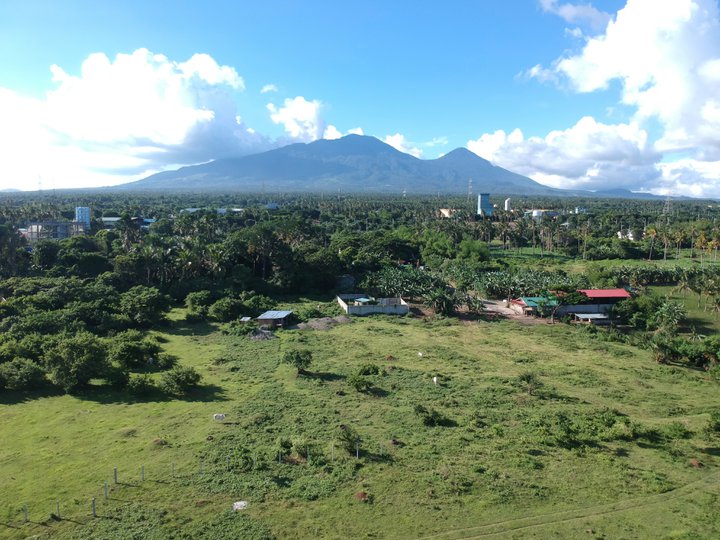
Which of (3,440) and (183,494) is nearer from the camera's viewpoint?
(183,494)

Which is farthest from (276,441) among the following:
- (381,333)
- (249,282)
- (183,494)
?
(249,282)

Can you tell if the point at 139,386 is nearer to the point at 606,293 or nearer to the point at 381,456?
the point at 381,456

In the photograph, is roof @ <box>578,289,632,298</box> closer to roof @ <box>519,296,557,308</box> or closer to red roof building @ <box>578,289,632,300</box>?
red roof building @ <box>578,289,632,300</box>

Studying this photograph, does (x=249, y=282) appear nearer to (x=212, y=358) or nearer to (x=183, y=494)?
(x=212, y=358)

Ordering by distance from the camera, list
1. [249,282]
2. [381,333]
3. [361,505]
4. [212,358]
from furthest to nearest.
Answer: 1. [249,282]
2. [381,333]
3. [212,358]
4. [361,505]

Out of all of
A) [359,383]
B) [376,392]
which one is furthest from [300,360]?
[376,392]

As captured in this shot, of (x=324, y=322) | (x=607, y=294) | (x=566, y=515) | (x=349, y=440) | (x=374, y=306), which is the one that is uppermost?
(x=607, y=294)
